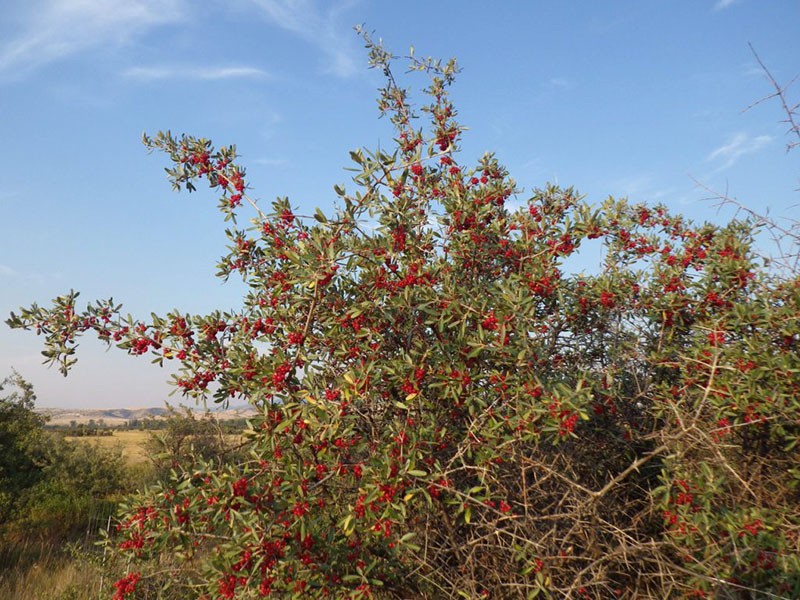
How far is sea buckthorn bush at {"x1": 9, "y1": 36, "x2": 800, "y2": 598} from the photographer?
315 centimetres

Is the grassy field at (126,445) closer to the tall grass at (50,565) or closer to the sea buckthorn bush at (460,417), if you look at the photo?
the tall grass at (50,565)

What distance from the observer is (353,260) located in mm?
3684

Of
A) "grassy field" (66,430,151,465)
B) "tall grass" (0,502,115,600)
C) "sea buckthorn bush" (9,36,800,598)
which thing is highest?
"sea buckthorn bush" (9,36,800,598)

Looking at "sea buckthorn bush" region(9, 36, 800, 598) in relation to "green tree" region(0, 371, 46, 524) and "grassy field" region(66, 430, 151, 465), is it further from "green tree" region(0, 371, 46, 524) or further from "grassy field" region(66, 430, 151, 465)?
"green tree" region(0, 371, 46, 524)

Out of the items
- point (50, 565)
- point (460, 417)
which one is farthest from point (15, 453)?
point (460, 417)

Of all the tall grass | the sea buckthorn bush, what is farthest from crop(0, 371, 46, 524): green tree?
the sea buckthorn bush

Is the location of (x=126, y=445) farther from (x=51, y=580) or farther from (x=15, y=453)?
(x=51, y=580)

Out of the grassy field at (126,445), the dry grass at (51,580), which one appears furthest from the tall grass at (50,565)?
the grassy field at (126,445)

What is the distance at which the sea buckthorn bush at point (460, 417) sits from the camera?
315 centimetres

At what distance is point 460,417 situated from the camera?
3736 millimetres

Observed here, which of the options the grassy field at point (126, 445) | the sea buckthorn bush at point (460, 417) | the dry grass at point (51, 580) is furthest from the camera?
the grassy field at point (126, 445)

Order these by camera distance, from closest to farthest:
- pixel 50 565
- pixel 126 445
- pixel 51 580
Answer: pixel 51 580, pixel 50 565, pixel 126 445

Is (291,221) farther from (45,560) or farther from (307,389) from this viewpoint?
(45,560)

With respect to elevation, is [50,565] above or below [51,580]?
below
